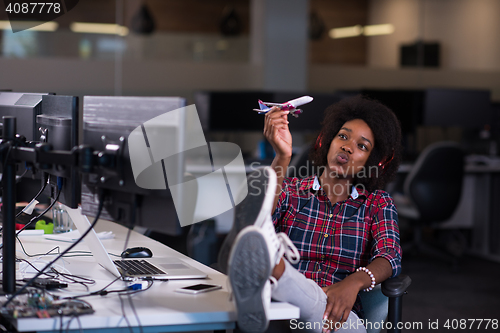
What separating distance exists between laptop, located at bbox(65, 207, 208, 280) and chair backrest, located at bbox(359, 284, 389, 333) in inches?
20.8

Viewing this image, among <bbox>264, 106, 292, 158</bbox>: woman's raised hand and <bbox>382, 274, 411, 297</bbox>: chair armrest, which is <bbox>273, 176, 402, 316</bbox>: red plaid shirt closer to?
<bbox>382, 274, 411, 297</bbox>: chair armrest

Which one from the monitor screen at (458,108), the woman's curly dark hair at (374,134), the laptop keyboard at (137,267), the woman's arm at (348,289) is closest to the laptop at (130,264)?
the laptop keyboard at (137,267)

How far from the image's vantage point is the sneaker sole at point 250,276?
3.63 feet

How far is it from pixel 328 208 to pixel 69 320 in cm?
92

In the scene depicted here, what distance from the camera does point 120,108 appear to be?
1.22 meters

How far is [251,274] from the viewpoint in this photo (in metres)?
1.11

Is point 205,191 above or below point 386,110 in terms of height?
below

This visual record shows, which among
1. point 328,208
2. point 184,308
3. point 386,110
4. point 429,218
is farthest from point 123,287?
point 429,218

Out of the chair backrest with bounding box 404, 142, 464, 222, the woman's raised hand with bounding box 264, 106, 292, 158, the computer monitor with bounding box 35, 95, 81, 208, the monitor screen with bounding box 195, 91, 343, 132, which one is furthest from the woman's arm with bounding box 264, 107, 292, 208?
the monitor screen with bounding box 195, 91, 343, 132

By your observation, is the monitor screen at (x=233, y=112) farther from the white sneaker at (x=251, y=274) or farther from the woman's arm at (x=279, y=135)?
the white sneaker at (x=251, y=274)

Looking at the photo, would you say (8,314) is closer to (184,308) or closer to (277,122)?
(184,308)

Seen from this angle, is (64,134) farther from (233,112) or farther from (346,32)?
(346,32)

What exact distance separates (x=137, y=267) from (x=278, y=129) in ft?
1.89

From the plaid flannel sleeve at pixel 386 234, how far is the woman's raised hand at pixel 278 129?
14.3 inches
